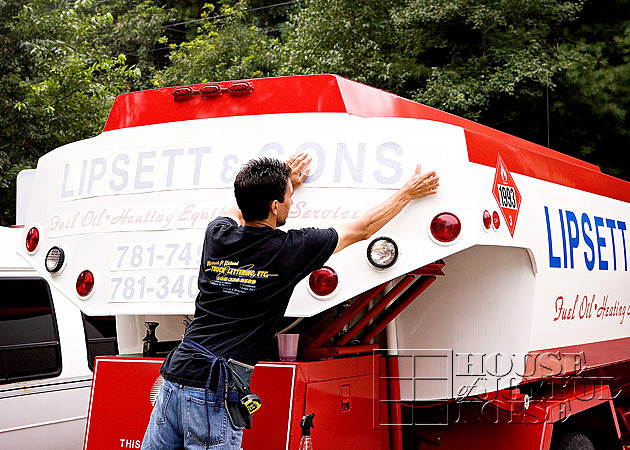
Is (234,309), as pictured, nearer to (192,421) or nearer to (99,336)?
(192,421)

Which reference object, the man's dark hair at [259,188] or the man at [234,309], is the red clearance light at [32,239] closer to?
the man at [234,309]

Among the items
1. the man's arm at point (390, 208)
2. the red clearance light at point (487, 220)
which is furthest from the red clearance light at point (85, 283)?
the red clearance light at point (487, 220)

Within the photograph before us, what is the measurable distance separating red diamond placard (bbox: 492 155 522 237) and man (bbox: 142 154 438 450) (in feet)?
3.33

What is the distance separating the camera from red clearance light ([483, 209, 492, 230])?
3.83 m

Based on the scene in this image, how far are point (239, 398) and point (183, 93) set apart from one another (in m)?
1.98

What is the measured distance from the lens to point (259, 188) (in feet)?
11.0

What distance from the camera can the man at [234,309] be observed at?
330 cm

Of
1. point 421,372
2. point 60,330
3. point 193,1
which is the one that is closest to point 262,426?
point 421,372

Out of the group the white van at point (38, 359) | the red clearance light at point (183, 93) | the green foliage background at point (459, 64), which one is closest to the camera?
the red clearance light at point (183, 93)

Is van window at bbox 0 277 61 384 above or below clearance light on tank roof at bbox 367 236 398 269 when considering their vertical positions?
below

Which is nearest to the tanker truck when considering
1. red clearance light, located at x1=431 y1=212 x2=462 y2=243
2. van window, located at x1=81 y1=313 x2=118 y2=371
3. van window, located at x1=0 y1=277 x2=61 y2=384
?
red clearance light, located at x1=431 y1=212 x2=462 y2=243

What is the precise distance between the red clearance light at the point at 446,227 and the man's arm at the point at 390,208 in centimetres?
13

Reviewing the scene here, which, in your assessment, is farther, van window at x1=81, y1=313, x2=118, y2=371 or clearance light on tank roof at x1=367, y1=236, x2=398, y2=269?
van window at x1=81, y1=313, x2=118, y2=371

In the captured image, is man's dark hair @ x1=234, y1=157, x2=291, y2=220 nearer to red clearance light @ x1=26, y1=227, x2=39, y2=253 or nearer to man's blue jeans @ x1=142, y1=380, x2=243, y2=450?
man's blue jeans @ x1=142, y1=380, x2=243, y2=450
